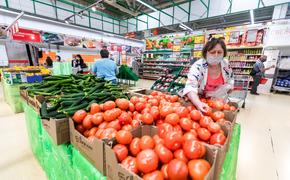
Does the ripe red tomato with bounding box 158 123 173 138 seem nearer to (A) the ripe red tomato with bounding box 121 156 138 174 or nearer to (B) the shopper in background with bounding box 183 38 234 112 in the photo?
(A) the ripe red tomato with bounding box 121 156 138 174

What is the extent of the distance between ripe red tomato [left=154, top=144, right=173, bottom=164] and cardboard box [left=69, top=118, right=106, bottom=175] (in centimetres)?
30

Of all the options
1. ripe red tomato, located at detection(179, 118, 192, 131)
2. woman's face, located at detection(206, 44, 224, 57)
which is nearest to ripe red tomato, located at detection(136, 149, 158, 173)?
ripe red tomato, located at detection(179, 118, 192, 131)

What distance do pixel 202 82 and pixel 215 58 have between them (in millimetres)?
306

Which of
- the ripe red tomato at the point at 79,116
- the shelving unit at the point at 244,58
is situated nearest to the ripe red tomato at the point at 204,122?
the ripe red tomato at the point at 79,116

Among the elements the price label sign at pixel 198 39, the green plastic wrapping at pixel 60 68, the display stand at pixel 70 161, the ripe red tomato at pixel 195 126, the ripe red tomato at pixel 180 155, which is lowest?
the display stand at pixel 70 161

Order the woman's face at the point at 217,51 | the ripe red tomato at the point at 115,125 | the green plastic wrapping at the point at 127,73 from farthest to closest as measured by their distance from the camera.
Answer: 1. the green plastic wrapping at the point at 127,73
2. the woman's face at the point at 217,51
3. the ripe red tomato at the point at 115,125

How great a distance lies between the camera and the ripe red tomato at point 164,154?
74 cm

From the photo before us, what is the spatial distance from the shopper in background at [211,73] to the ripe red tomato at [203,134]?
0.67 meters

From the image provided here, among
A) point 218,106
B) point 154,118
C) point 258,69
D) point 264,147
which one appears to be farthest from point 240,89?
point 154,118

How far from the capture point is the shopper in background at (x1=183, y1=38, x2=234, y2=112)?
167 cm

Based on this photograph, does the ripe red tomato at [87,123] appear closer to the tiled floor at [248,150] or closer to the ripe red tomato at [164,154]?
the ripe red tomato at [164,154]

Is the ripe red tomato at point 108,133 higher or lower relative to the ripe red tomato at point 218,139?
lower

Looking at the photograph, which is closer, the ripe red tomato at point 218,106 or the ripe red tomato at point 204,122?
the ripe red tomato at point 204,122

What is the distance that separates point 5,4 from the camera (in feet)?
28.3
